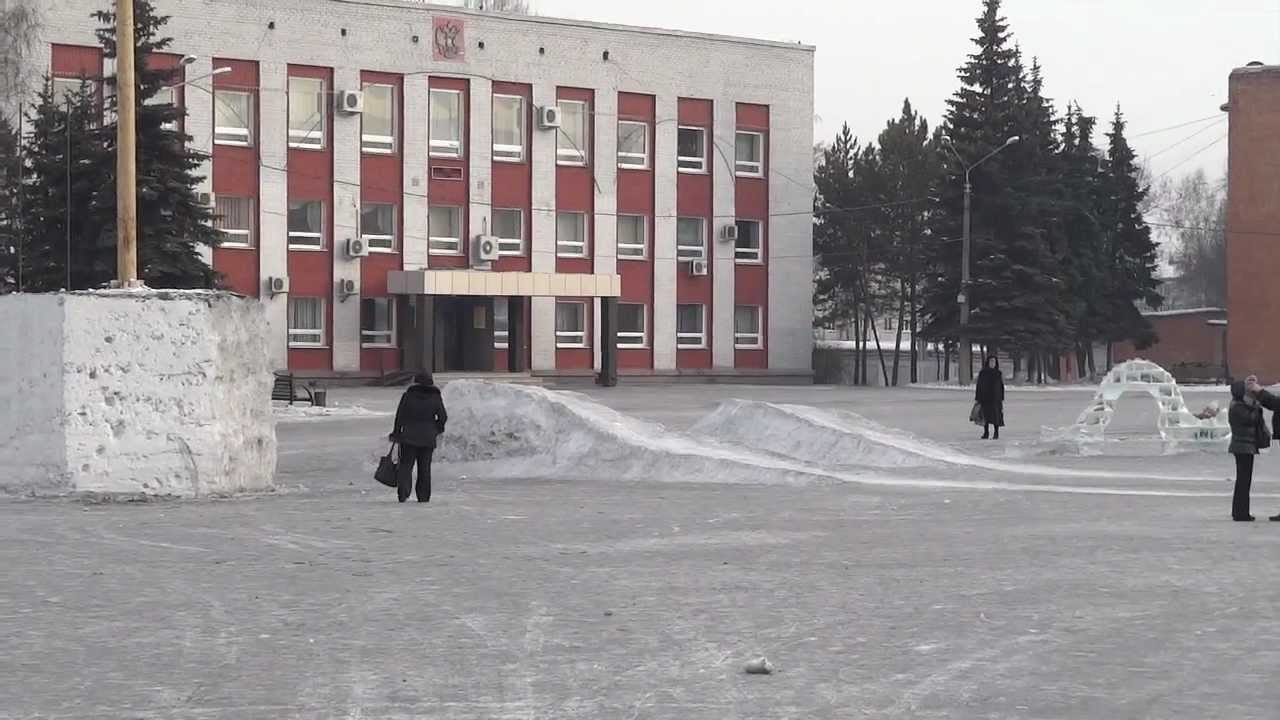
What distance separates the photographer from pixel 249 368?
1950 centimetres

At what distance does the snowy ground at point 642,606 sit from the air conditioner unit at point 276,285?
3707cm

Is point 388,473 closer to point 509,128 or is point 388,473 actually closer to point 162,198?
point 162,198

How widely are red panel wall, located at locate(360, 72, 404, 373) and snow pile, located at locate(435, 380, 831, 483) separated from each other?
33.5 m

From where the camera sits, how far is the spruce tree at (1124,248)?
71125 millimetres

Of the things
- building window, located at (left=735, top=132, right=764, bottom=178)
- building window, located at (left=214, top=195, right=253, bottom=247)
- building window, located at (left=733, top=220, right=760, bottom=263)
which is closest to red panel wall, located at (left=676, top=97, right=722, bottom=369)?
building window, located at (left=735, top=132, right=764, bottom=178)

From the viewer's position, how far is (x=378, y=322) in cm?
5834

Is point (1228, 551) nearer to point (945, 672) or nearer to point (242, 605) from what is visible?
point (945, 672)

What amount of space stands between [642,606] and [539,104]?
5117 centimetres

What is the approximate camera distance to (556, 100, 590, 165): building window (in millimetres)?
61438

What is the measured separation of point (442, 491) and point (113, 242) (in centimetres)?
2186

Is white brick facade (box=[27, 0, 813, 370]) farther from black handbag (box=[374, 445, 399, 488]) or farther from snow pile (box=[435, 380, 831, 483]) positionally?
black handbag (box=[374, 445, 399, 488])

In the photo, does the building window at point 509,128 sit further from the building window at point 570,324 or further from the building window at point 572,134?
the building window at point 570,324

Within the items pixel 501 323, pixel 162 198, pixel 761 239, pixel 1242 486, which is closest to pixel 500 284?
pixel 501 323

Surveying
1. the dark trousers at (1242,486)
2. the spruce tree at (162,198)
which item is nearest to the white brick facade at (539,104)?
the spruce tree at (162,198)
